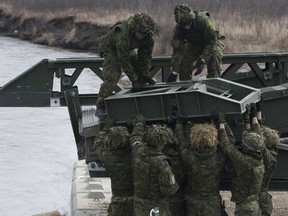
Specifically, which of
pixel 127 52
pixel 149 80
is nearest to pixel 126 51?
pixel 127 52

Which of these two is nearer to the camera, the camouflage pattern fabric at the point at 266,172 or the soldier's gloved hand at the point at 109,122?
the camouflage pattern fabric at the point at 266,172

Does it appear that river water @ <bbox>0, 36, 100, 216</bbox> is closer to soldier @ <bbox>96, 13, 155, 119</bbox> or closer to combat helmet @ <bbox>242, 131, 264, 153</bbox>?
soldier @ <bbox>96, 13, 155, 119</bbox>

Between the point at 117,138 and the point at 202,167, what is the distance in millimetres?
883

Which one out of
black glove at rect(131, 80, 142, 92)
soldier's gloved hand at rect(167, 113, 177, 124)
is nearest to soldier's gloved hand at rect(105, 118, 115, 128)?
black glove at rect(131, 80, 142, 92)

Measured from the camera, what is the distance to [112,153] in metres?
7.20

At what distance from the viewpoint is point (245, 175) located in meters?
6.96

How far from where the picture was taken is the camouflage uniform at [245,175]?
22.6 feet

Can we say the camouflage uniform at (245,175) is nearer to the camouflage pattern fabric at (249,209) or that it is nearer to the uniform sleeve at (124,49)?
the camouflage pattern fabric at (249,209)

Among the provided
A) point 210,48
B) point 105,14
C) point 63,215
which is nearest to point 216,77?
point 210,48

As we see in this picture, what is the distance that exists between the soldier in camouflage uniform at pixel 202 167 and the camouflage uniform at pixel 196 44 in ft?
4.25

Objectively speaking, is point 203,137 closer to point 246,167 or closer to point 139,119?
point 246,167

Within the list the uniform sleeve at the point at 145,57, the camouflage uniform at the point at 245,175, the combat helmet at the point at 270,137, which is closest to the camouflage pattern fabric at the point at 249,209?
the camouflage uniform at the point at 245,175

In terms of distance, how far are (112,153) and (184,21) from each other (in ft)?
5.85

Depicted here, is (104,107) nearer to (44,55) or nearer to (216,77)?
(216,77)
